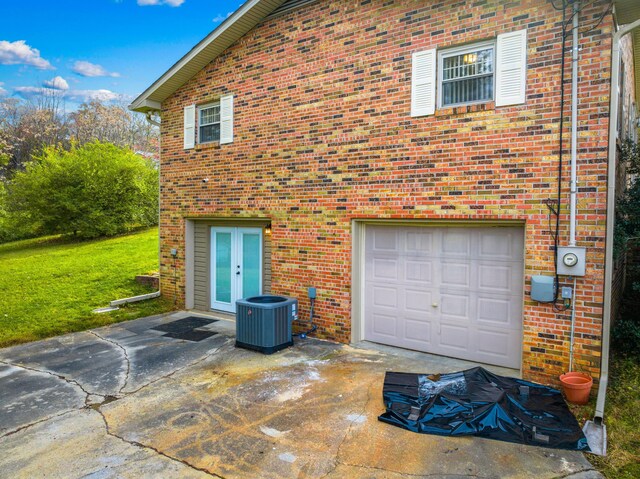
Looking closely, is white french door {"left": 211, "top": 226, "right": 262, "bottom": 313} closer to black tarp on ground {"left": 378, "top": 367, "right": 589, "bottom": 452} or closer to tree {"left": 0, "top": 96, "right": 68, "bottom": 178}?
black tarp on ground {"left": 378, "top": 367, "right": 589, "bottom": 452}

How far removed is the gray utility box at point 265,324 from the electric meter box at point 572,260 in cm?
422

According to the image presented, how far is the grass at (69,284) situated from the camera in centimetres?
880

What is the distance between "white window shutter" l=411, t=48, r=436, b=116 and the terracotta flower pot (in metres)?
4.18

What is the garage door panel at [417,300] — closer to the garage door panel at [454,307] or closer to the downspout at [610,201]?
the garage door panel at [454,307]

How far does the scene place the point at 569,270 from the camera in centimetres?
538

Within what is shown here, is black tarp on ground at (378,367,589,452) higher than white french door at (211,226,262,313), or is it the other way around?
white french door at (211,226,262,313)

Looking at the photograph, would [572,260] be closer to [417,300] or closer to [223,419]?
[417,300]

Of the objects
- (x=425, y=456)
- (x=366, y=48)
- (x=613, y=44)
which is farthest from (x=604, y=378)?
(x=366, y=48)

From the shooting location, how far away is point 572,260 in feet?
17.4

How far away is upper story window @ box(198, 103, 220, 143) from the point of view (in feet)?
31.3

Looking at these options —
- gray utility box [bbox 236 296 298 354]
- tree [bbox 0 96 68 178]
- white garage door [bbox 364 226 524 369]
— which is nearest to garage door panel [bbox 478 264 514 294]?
white garage door [bbox 364 226 524 369]

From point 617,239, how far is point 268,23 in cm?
737

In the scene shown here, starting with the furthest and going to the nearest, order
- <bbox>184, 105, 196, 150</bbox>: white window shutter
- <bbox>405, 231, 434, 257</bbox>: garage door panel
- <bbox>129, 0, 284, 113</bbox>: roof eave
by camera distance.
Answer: <bbox>184, 105, 196, 150</bbox>: white window shutter, <bbox>129, 0, 284, 113</bbox>: roof eave, <bbox>405, 231, 434, 257</bbox>: garage door panel

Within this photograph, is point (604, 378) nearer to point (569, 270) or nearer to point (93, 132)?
point (569, 270)
